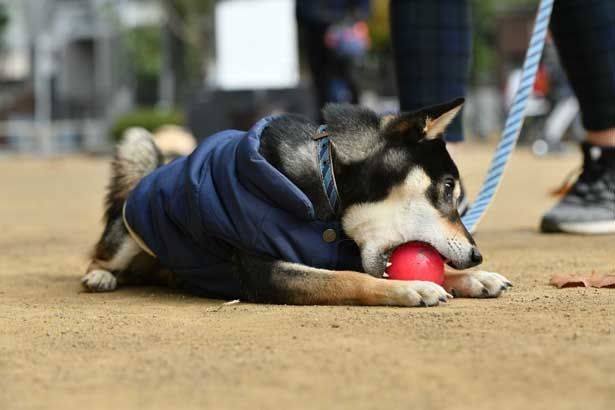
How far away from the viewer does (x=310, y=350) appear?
2.80 metres

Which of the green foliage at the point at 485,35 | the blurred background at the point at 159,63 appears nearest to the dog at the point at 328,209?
the blurred background at the point at 159,63

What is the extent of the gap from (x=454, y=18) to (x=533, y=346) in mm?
2503

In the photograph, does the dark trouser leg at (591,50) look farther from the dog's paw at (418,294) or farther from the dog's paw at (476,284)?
the dog's paw at (418,294)

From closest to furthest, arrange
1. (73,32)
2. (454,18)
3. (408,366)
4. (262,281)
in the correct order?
(408,366) < (262,281) < (454,18) < (73,32)

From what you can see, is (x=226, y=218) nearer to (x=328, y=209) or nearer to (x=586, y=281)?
(x=328, y=209)

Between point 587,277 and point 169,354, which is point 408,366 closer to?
point 169,354

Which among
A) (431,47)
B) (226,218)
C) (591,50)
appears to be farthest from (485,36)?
(226,218)

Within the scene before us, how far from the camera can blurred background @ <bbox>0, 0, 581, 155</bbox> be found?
776 inches

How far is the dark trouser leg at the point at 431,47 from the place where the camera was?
4891 mm

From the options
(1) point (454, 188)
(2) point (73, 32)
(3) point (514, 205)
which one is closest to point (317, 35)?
(3) point (514, 205)

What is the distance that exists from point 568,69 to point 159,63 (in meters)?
25.8

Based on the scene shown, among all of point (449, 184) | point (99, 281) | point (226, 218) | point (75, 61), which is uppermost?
point (75, 61)

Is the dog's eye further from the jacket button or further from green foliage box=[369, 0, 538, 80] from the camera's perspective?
green foliage box=[369, 0, 538, 80]

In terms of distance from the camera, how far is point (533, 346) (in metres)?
2.72
